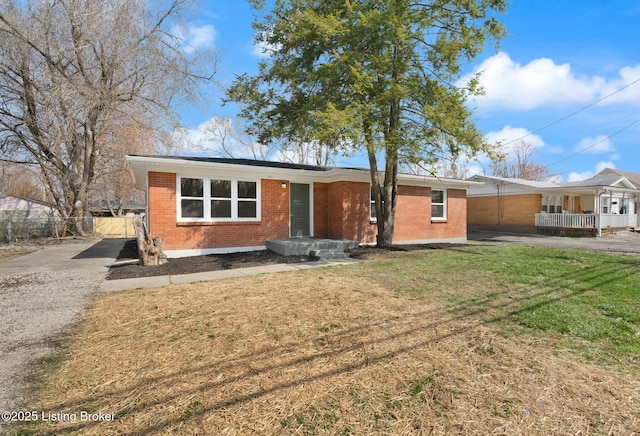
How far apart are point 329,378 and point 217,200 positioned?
354 inches

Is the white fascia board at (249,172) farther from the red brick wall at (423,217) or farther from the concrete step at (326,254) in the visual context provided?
the concrete step at (326,254)

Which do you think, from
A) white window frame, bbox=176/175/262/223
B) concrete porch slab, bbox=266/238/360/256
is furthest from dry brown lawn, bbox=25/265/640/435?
white window frame, bbox=176/175/262/223

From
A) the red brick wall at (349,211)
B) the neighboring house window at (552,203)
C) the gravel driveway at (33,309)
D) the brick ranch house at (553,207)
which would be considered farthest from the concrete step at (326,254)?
the neighboring house window at (552,203)

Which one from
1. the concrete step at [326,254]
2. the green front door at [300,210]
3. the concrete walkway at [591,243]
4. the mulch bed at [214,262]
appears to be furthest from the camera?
the concrete walkway at [591,243]

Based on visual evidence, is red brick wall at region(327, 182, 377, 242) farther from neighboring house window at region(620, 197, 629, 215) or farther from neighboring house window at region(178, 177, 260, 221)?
neighboring house window at region(620, 197, 629, 215)

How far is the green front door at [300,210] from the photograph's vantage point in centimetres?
1249

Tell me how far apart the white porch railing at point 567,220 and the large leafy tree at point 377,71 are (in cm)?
1553

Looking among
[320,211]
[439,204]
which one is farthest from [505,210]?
[320,211]

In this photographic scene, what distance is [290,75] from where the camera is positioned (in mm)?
10523

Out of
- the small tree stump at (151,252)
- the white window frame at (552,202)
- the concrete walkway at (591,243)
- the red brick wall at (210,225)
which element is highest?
the white window frame at (552,202)

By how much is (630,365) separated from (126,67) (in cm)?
2417

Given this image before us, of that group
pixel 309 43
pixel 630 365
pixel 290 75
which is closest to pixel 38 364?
pixel 630 365

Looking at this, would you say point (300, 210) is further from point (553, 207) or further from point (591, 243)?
point (553, 207)

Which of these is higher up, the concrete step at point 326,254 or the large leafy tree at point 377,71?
the large leafy tree at point 377,71
